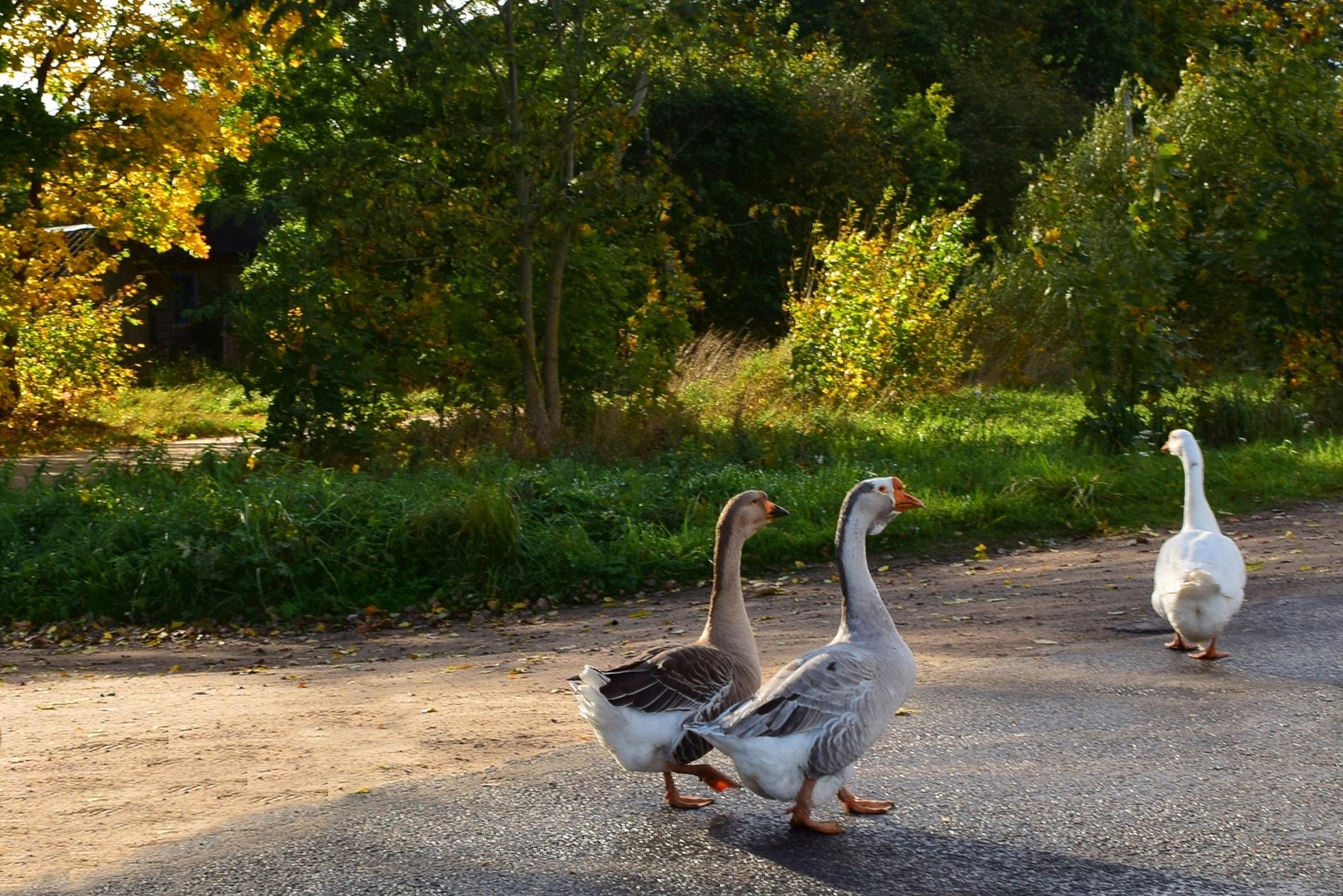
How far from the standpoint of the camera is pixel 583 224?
584 inches

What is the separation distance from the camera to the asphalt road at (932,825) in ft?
14.8

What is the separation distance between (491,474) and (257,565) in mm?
2598

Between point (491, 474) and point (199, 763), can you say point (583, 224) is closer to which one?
point (491, 474)

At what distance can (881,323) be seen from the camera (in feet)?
59.9

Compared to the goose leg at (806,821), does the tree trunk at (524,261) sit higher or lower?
higher

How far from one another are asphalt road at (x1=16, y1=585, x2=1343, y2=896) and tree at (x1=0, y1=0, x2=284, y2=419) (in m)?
14.8

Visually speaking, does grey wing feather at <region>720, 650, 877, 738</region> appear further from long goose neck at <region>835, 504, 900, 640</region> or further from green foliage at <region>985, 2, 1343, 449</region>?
green foliage at <region>985, 2, 1343, 449</region>

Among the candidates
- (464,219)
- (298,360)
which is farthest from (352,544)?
(464,219)

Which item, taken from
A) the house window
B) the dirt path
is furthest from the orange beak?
the house window

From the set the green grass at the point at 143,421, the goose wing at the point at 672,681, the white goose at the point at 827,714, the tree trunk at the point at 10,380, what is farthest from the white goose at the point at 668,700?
the tree trunk at the point at 10,380

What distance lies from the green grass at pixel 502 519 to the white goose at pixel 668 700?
5.15 meters

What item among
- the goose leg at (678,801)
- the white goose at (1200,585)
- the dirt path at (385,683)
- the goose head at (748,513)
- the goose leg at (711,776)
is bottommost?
the dirt path at (385,683)

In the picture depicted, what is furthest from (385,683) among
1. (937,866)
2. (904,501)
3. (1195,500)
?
(1195,500)

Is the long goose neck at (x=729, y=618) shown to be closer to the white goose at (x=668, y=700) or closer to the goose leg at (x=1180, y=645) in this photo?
the white goose at (x=668, y=700)
